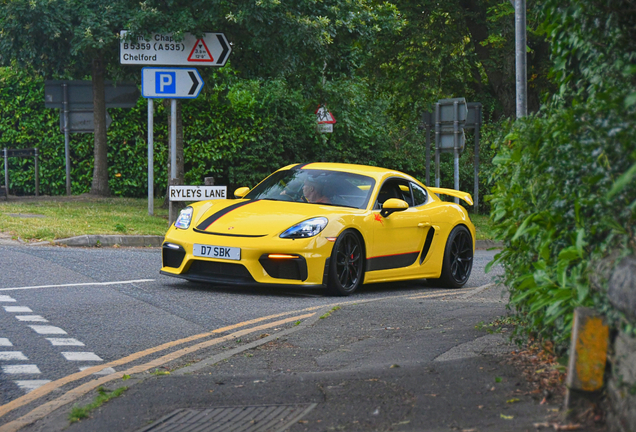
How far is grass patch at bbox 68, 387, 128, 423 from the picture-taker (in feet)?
13.9

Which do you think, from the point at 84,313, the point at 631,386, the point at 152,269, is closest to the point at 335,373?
the point at 631,386

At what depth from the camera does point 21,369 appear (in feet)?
17.9

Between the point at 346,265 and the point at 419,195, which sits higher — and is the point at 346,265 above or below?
below

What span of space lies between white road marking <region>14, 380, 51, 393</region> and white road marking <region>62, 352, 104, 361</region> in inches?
21.8

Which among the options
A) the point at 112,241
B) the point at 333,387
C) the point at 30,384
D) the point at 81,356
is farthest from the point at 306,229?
the point at 112,241

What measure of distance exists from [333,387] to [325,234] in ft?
Answer: 14.1

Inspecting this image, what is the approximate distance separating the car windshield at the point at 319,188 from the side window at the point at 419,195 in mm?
750

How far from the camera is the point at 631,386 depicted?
300cm

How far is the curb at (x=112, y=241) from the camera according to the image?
12.9m

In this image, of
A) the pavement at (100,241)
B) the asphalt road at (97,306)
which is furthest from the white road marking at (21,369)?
the pavement at (100,241)

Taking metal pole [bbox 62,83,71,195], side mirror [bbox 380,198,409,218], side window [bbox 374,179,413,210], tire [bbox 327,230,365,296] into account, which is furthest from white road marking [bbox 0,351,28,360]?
metal pole [bbox 62,83,71,195]

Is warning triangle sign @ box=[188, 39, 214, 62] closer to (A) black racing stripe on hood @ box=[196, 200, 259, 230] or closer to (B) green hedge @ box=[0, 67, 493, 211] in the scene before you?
(B) green hedge @ box=[0, 67, 493, 211]

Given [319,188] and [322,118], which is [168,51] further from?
[319,188]

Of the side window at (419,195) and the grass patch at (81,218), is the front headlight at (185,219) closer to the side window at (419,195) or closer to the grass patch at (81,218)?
the side window at (419,195)
